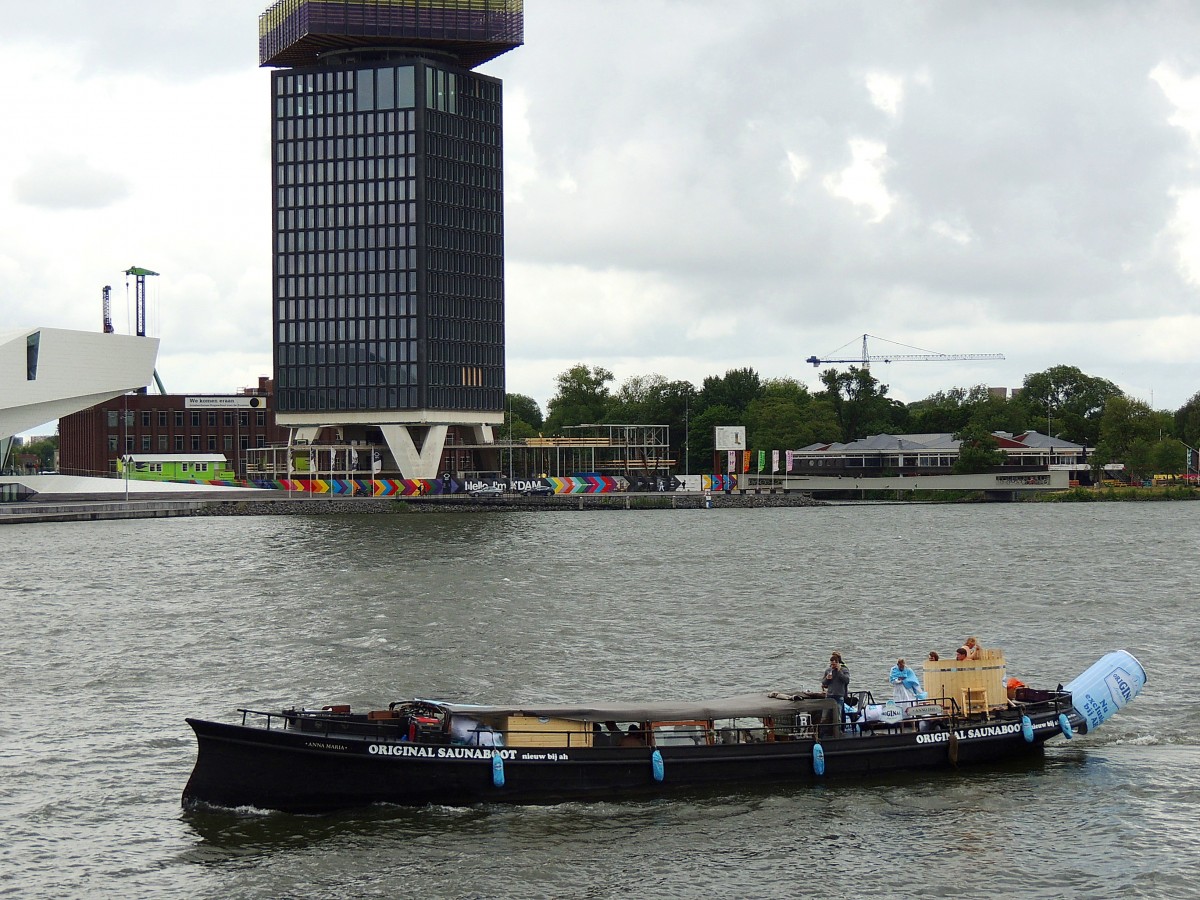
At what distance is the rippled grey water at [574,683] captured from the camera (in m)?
32.6

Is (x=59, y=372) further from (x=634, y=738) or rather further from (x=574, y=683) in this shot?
(x=634, y=738)

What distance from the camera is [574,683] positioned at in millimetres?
52969

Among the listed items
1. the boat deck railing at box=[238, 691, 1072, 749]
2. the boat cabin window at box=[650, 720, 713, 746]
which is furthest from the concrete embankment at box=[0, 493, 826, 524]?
the boat cabin window at box=[650, 720, 713, 746]

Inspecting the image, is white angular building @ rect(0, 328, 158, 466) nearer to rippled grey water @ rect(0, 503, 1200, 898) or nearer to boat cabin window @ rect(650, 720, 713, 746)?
rippled grey water @ rect(0, 503, 1200, 898)

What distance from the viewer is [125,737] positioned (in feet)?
147

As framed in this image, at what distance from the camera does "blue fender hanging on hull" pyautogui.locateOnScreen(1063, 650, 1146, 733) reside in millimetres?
42616

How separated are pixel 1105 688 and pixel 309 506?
14479 cm

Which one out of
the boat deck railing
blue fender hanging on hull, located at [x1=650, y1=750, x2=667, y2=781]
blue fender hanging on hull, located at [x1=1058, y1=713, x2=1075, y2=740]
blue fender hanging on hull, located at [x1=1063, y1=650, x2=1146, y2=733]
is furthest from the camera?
blue fender hanging on hull, located at [x1=1063, y1=650, x2=1146, y2=733]

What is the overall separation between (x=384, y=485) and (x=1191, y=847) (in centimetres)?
16339

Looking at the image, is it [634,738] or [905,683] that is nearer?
[634,738]

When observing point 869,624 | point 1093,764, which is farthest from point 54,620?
point 1093,764

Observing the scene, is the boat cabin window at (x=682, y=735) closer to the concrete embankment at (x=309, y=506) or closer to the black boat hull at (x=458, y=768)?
the black boat hull at (x=458, y=768)

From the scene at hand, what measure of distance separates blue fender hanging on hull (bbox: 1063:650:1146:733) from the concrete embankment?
13438 centimetres

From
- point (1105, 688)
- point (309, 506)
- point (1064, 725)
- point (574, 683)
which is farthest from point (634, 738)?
point (309, 506)
